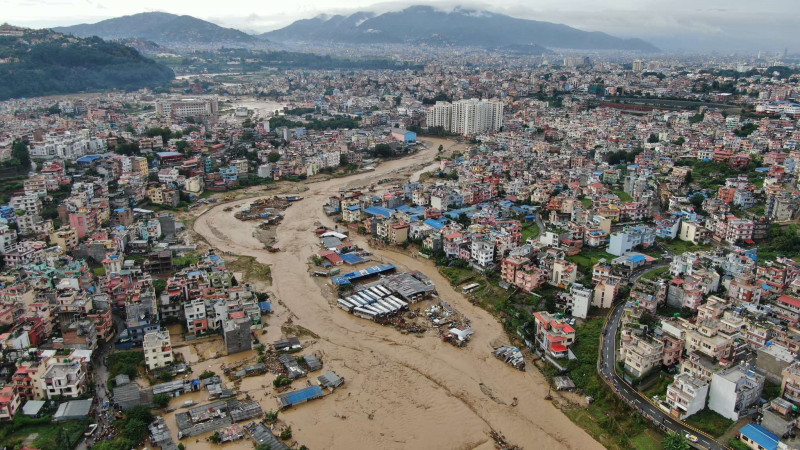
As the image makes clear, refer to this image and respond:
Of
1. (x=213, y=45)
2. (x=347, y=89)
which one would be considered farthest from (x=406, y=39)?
(x=347, y=89)

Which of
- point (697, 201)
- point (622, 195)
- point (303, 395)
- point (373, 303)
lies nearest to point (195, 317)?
point (303, 395)

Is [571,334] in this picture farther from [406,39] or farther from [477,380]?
[406,39]

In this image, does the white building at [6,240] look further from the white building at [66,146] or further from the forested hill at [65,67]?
the forested hill at [65,67]

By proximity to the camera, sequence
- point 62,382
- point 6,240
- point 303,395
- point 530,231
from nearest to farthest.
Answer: point 62,382 → point 303,395 → point 6,240 → point 530,231

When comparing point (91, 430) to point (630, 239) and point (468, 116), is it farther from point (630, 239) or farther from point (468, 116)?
point (468, 116)

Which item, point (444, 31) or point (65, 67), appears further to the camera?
point (444, 31)

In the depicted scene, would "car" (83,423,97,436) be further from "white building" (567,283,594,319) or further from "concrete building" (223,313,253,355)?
"white building" (567,283,594,319)
